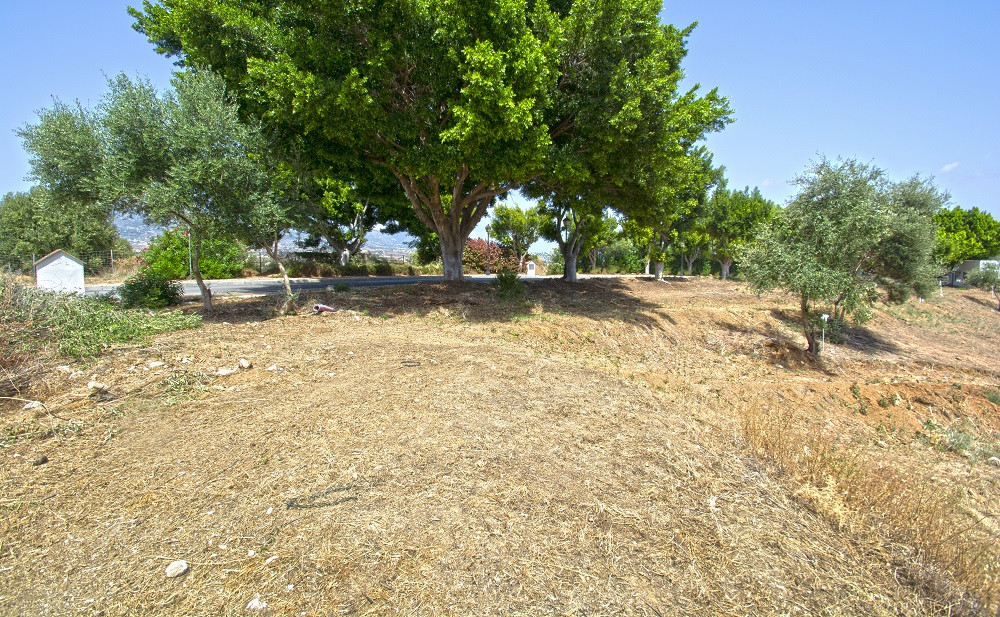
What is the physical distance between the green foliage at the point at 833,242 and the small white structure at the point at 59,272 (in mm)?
16114

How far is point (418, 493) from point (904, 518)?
139 inches

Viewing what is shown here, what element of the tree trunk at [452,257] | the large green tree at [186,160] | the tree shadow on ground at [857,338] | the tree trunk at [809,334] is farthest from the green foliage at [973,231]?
the large green tree at [186,160]

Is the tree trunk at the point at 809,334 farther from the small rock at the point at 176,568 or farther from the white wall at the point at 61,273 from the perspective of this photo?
the white wall at the point at 61,273

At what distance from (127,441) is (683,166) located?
11.7 meters

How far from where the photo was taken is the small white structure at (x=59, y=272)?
9430 mm

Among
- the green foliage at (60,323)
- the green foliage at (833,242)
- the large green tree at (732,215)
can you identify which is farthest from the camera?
the large green tree at (732,215)

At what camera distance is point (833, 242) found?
11922mm

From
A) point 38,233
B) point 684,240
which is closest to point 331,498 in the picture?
point 684,240

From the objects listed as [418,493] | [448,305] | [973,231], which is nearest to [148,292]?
[448,305]

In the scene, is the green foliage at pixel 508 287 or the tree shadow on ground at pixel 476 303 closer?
the tree shadow on ground at pixel 476 303

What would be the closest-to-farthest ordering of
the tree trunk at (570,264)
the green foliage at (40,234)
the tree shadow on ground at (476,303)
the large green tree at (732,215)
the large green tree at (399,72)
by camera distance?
1. the large green tree at (399,72)
2. the tree shadow on ground at (476,303)
3. the tree trunk at (570,264)
4. the green foliage at (40,234)
5. the large green tree at (732,215)

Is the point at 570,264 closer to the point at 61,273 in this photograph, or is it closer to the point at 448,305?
the point at 448,305

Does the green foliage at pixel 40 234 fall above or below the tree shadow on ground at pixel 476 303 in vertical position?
above

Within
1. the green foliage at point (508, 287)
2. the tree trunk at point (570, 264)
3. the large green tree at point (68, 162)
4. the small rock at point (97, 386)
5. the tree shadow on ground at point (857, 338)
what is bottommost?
the tree shadow on ground at point (857, 338)
